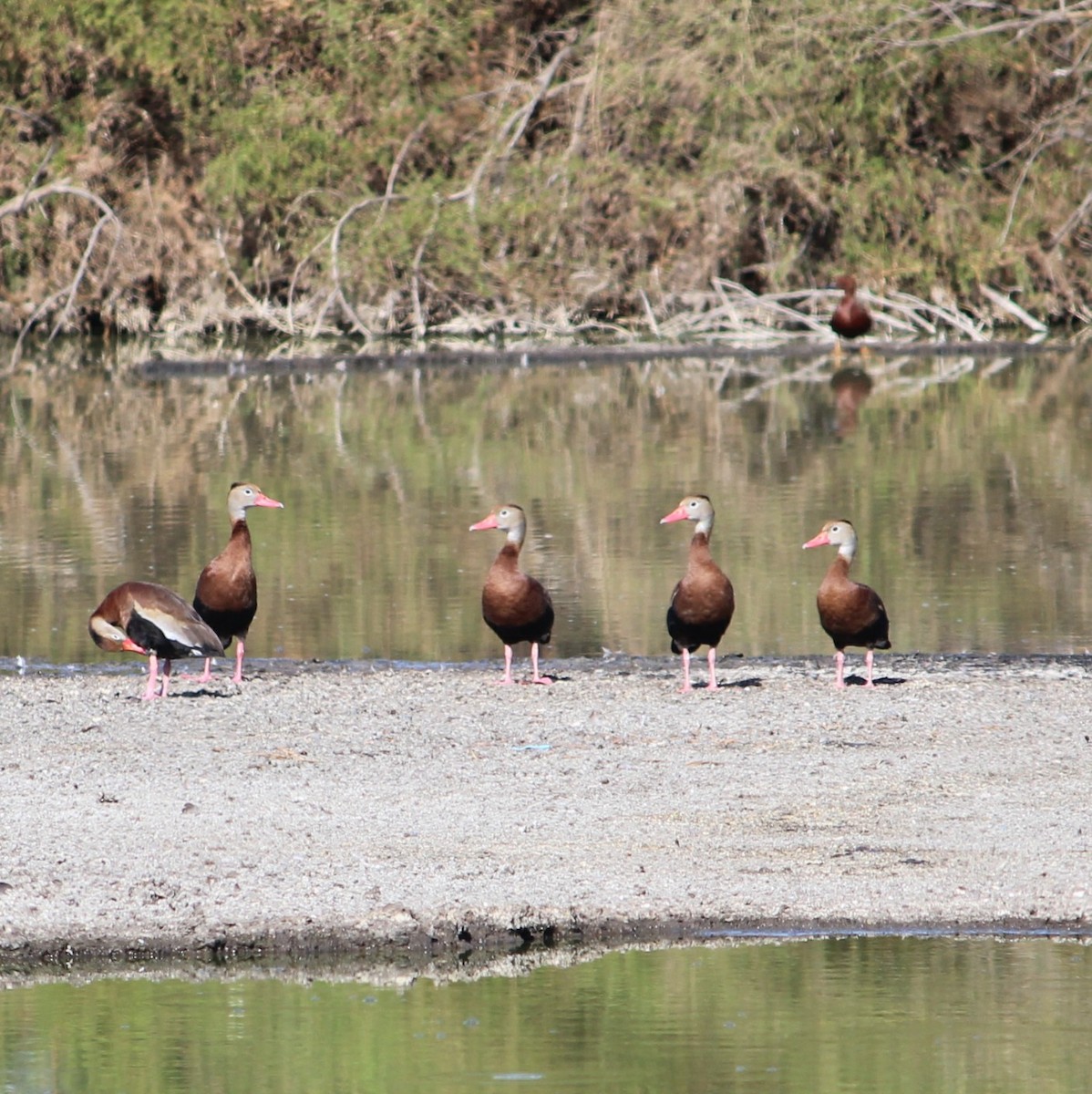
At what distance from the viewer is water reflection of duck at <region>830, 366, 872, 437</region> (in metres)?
24.1

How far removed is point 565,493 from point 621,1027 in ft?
43.0

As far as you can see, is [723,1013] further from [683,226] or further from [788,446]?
[683,226]

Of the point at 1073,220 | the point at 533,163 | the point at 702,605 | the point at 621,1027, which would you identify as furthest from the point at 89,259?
the point at 621,1027

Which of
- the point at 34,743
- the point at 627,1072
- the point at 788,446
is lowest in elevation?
the point at 627,1072

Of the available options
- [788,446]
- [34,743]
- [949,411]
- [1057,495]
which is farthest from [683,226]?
[34,743]

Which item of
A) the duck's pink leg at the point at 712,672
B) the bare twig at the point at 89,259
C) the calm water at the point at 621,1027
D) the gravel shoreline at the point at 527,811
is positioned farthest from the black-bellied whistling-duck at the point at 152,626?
the bare twig at the point at 89,259

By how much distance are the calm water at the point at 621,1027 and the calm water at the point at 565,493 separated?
5.88 m

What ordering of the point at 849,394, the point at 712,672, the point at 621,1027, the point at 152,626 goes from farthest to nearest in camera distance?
the point at 849,394 < the point at 712,672 < the point at 152,626 < the point at 621,1027

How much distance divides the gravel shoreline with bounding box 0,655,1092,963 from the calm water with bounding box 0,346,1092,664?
2.24 meters

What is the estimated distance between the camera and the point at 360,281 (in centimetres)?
3262

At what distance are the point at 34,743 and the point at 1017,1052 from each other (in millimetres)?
4813

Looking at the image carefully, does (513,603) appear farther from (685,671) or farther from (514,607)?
(685,671)

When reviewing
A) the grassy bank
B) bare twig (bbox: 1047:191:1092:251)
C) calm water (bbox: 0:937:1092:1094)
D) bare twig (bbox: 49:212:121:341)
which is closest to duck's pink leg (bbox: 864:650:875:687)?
calm water (bbox: 0:937:1092:1094)

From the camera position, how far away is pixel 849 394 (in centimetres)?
2722
